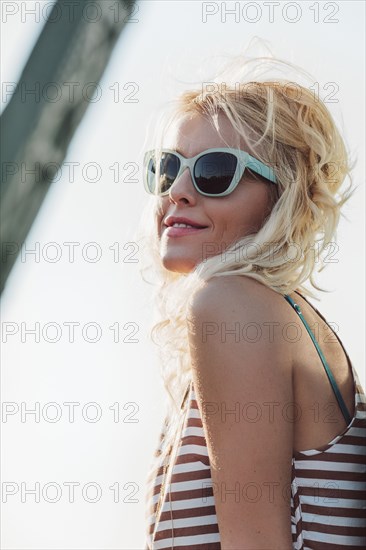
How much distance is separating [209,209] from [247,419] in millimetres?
665

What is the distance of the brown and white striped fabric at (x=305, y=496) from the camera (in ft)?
6.59

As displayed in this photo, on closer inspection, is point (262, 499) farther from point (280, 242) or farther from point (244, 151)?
point (244, 151)

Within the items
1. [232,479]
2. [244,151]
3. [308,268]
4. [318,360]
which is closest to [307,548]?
[232,479]

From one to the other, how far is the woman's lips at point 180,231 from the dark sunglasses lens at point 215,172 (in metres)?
0.12

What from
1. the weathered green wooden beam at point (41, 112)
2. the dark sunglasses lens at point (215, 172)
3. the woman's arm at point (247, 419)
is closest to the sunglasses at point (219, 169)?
the dark sunglasses lens at point (215, 172)

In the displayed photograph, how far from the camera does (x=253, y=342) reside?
6.31 feet

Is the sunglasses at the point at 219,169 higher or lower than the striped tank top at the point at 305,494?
higher

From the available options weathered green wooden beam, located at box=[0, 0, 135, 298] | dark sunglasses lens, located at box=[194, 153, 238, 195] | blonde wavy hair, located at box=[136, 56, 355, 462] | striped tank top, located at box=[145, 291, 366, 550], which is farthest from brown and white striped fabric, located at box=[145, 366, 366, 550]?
weathered green wooden beam, located at box=[0, 0, 135, 298]

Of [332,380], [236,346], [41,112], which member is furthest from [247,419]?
[41,112]

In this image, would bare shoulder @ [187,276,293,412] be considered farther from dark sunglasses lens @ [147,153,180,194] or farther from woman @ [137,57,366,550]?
dark sunglasses lens @ [147,153,180,194]

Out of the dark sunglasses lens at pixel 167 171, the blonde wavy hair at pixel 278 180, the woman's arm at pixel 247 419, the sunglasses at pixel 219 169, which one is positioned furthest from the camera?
the dark sunglasses lens at pixel 167 171

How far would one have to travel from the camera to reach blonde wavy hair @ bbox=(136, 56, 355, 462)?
2227 millimetres

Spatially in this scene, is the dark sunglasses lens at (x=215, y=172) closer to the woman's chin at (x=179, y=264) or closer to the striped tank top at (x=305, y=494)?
the woman's chin at (x=179, y=264)

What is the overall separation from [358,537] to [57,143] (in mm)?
1651
